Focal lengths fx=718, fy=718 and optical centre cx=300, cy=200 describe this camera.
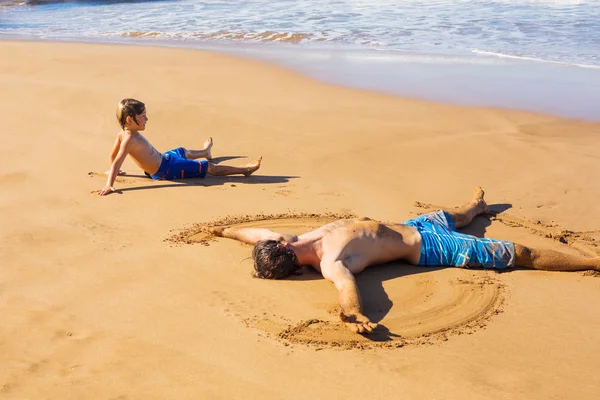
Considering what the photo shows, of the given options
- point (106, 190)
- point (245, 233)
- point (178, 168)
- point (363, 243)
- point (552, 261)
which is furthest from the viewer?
point (178, 168)

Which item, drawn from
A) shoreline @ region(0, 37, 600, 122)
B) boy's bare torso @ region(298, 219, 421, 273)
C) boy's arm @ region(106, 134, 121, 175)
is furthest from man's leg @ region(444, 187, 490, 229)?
shoreline @ region(0, 37, 600, 122)

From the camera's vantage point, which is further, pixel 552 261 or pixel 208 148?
pixel 208 148

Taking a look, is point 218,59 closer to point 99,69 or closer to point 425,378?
point 99,69

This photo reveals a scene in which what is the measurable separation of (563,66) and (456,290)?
878cm

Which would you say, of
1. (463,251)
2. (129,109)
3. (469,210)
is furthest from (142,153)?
(463,251)

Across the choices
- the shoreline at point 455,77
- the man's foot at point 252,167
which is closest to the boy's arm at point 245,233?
the man's foot at point 252,167

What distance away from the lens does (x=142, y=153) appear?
7426mm

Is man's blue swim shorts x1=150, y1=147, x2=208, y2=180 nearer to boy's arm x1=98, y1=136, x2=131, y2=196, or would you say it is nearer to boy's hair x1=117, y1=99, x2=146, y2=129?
boy's arm x1=98, y1=136, x2=131, y2=196

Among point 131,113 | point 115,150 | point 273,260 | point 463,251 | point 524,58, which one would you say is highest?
point 131,113

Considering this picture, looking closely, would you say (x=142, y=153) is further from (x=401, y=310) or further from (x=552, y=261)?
(x=552, y=261)

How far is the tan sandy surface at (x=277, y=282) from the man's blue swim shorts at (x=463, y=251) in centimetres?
9

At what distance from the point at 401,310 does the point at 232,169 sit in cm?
324

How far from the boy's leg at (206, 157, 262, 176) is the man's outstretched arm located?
2.42 meters

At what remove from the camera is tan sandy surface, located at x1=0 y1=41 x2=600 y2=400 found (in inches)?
161
